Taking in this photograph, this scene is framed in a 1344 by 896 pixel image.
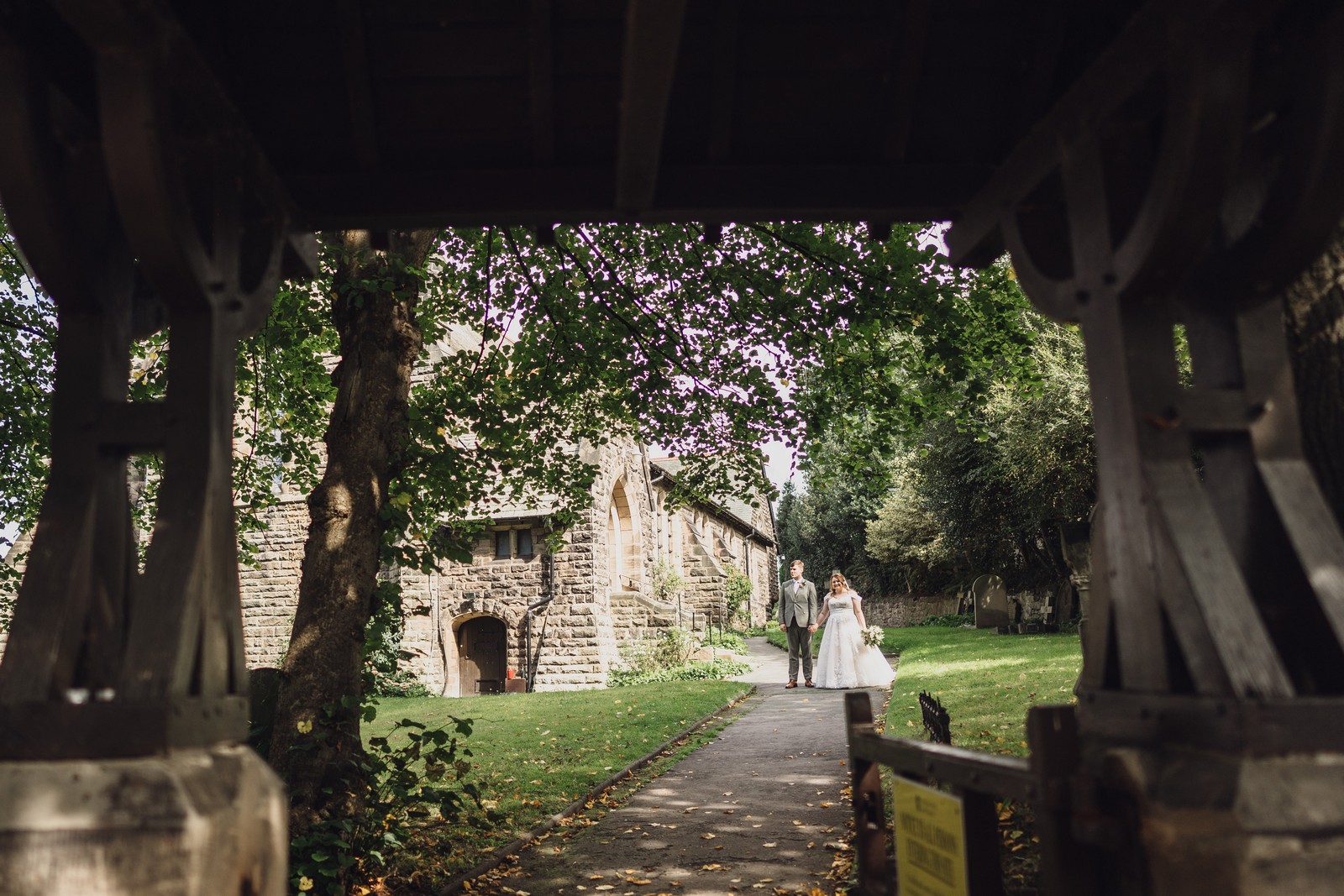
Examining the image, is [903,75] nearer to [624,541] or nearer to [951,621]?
[624,541]

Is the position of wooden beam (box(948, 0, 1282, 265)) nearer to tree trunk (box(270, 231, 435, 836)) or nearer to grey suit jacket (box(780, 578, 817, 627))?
tree trunk (box(270, 231, 435, 836))

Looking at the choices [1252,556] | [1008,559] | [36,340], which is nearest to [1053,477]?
[1008,559]

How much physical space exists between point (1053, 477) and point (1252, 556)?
917 inches

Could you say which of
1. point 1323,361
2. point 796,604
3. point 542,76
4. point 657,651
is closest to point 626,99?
point 542,76

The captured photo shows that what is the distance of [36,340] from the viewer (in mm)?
9336

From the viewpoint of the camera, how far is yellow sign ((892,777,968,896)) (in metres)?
2.93

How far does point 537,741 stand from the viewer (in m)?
12.1

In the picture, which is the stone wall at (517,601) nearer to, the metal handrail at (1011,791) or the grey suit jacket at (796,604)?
the grey suit jacket at (796,604)

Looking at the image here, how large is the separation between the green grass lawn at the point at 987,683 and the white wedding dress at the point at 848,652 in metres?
0.46

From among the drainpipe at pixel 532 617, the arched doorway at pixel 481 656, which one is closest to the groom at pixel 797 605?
the drainpipe at pixel 532 617

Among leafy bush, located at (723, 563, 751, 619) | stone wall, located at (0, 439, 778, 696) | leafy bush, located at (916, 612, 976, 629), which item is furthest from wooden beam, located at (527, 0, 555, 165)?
leafy bush, located at (916, 612, 976, 629)

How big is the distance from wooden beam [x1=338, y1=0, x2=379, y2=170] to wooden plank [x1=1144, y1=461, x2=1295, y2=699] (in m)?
2.53

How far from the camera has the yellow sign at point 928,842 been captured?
115 inches

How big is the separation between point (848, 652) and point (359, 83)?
14.4 m
